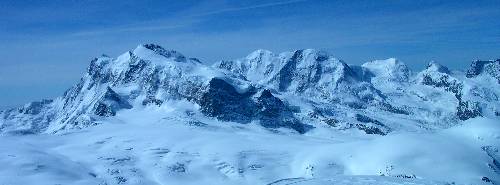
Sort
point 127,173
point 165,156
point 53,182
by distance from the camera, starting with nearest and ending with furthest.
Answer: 1. point 53,182
2. point 127,173
3. point 165,156

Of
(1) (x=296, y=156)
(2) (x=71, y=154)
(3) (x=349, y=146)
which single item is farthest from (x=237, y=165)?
(2) (x=71, y=154)

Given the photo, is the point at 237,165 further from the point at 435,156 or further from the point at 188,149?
the point at 435,156

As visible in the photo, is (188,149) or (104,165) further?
(188,149)

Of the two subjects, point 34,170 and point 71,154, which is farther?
point 71,154

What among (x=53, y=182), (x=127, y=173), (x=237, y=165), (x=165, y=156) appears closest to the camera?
(x=53, y=182)

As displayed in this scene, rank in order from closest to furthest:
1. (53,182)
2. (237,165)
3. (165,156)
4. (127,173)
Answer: (53,182)
(127,173)
(237,165)
(165,156)

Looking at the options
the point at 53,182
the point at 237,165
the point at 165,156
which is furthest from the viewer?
the point at 165,156

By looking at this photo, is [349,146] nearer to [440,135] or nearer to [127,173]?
[440,135]

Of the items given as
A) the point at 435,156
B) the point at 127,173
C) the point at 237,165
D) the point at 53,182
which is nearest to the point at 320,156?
the point at 237,165

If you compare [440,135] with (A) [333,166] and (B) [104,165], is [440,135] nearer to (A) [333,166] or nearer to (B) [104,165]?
(A) [333,166]
